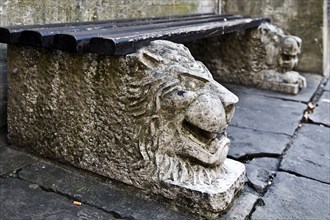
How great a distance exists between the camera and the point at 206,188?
1602 mm

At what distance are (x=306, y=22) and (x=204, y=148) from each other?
11.6ft

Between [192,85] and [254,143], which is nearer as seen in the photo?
[192,85]

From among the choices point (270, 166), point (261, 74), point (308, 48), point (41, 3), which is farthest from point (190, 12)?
point (270, 166)

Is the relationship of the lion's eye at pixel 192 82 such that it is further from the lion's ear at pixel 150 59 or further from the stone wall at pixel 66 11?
the stone wall at pixel 66 11

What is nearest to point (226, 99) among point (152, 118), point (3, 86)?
point (152, 118)

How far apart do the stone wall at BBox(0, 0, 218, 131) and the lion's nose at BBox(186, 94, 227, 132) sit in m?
1.25

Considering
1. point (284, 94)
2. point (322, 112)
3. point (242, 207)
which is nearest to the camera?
point (242, 207)

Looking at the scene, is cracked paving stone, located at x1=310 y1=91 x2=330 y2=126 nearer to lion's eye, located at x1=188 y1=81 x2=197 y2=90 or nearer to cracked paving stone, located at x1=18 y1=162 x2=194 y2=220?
lion's eye, located at x1=188 y1=81 x2=197 y2=90

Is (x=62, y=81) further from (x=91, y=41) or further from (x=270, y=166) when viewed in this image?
(x=270, y=166)

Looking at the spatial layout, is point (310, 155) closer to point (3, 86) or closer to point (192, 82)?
point (192, 82)

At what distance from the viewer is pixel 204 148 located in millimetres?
1688

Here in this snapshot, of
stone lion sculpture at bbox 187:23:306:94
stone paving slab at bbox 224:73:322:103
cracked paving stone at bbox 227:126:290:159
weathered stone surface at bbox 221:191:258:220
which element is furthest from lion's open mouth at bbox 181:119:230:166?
stone lion sculpture at bbox 187:23:306:94

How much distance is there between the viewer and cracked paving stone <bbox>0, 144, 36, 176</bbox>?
1.92m

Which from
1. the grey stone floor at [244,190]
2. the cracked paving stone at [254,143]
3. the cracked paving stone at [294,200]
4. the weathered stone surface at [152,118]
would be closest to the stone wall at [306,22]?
the grey stone floor at [244,190]
